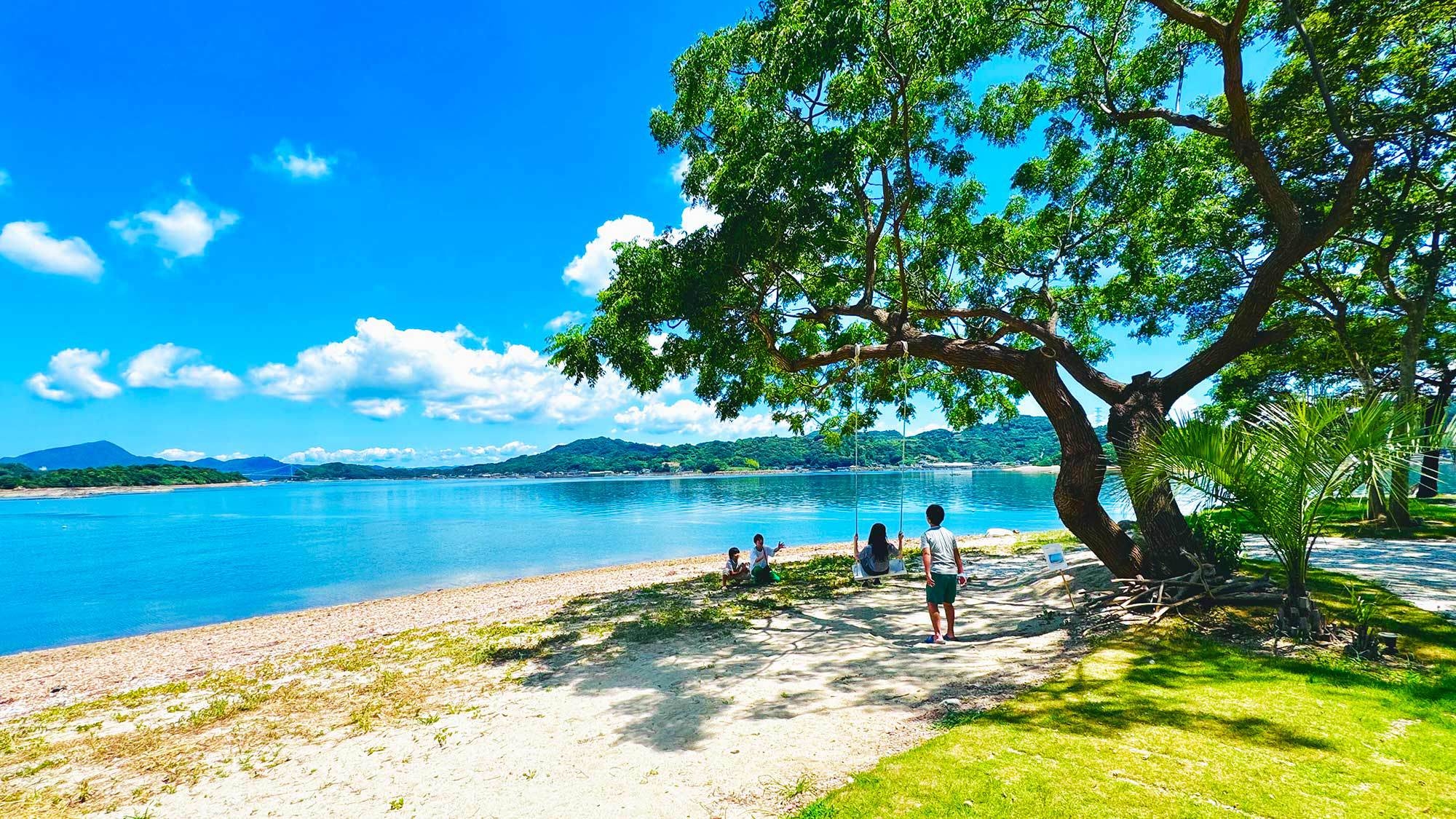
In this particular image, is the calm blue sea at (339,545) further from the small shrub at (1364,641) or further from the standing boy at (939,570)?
the small shrub at (1364,641)

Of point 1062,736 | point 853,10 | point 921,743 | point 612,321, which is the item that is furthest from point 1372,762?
point 612,321

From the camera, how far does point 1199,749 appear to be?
419 centimetres

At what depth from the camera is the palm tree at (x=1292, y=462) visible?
607 cm

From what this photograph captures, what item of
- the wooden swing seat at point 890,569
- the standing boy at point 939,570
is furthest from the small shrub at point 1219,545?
the wooden swing seat at point 890,569

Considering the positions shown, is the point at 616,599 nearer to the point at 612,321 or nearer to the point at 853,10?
the point at 612,321

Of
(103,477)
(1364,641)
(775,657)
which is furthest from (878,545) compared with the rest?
(103,477)

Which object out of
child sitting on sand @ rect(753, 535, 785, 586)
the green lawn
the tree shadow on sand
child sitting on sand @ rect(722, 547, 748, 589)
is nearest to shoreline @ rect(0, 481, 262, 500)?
child sitting on sand @ rect(722, 547, 748, 589)

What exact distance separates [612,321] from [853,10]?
5.67m

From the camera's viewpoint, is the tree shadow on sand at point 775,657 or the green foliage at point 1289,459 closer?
the tree shadow on sand at point 775,657

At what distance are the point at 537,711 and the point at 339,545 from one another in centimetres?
4050

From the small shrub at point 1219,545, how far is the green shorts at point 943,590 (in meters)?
3.58

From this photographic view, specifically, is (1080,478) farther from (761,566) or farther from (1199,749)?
(761,566)

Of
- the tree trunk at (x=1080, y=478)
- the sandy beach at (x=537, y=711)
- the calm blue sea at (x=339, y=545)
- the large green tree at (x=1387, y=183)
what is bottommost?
the calm blue sea at (x=339, y=545)

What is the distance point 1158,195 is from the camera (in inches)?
476
